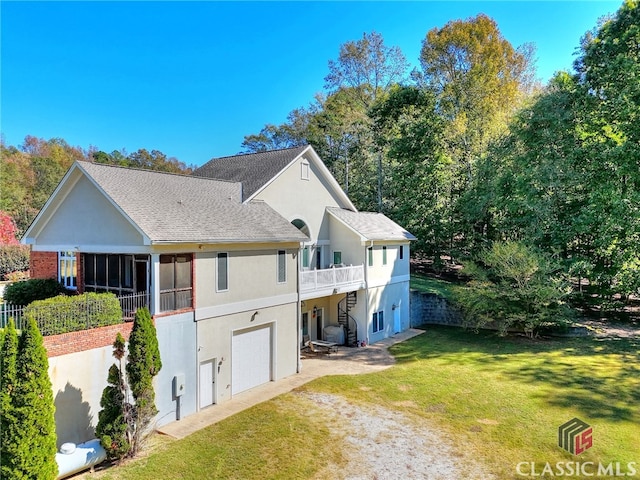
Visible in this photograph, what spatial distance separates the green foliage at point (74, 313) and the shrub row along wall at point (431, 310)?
19.5 m

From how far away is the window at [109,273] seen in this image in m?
12.4

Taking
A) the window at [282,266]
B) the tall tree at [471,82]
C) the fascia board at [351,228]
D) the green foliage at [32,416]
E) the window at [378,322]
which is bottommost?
the window at [378,322]

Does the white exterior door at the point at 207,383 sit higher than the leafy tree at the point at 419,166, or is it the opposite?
the leafy tree at the point at 419,166

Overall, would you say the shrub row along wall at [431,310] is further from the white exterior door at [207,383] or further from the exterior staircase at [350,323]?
the white exterior door at [207,383]

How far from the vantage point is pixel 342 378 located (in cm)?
1566

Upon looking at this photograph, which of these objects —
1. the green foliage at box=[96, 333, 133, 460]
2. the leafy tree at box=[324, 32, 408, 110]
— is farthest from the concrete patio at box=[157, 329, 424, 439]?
the leafy tree at box=[324, 32, 408, 110]

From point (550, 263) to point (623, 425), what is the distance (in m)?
12.4

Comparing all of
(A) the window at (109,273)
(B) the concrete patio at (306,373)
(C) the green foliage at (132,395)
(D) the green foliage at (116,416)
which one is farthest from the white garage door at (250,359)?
(D) the green foliage at (116,416)

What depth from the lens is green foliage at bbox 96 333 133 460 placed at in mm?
9227

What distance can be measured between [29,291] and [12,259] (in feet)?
80.1

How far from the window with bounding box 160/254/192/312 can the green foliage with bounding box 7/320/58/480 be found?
147 inches

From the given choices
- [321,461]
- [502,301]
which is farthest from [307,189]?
[321,461]

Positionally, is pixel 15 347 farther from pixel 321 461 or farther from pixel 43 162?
→ pixel 43 162

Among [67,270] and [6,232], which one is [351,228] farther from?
[6,232]
